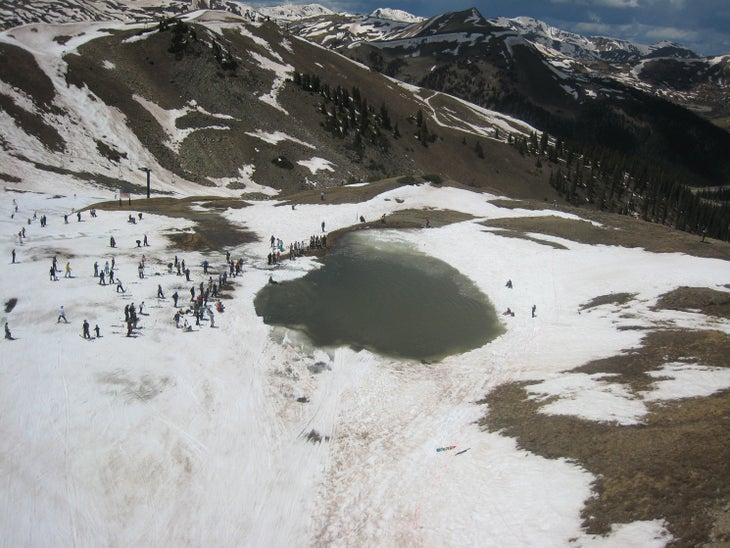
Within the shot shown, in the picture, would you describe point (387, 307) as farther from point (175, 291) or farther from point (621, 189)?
point (621, 189)

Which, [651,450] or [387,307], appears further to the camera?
[387,307]

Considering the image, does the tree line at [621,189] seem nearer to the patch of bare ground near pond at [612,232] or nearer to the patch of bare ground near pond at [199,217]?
the patch of bare ground near pond at [612,232]

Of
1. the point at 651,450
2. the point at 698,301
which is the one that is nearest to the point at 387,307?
the point at 698,301

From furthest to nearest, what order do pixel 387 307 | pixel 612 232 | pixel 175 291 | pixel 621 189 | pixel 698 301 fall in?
pixel 621 189
pixel 612 232
pixel 387 307
pixel 175 291
pixel 698 301

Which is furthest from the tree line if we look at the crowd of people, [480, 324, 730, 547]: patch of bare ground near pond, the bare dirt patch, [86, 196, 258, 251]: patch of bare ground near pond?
[480, 324, 730, 547]: patch of bare ground near pond

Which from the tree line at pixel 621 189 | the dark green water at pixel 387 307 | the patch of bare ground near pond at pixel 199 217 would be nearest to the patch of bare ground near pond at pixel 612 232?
the dark green water at pixel 387 307

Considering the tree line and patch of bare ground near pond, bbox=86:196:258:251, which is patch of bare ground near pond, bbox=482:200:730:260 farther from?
the tree line

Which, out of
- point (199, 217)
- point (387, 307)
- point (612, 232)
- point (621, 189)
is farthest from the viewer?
point (621, 189)
